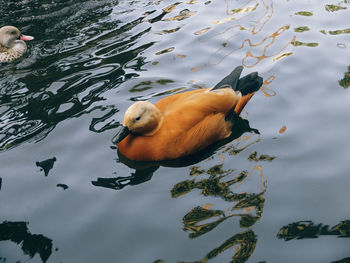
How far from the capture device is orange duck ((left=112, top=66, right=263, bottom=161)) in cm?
456

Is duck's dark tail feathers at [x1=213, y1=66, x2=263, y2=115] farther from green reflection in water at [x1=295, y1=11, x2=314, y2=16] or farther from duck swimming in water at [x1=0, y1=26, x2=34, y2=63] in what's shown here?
duck swimming in water at [x1=0, y1=26, x2=34, y2=63]

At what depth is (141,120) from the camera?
179 inches

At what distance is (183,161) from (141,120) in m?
0.61

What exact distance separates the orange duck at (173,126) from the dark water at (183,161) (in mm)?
171

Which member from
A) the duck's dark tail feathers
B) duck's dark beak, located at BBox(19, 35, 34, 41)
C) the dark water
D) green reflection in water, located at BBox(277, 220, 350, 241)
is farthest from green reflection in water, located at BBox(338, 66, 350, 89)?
duck's dark beak, located at BBox(19, 35, 34, 41)

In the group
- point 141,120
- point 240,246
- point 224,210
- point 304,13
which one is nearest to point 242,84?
point 141,120

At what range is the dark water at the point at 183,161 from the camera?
3.71 m

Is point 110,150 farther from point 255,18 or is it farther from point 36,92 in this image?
point 255,18

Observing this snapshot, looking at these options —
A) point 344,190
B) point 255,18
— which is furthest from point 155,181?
point 255,18

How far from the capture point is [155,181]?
4.45 meters

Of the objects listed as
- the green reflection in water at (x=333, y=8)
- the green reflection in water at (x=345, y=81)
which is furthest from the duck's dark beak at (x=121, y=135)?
the green reflection in water at (x=333, y=8)

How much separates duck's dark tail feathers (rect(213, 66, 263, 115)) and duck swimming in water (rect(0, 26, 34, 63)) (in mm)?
3928

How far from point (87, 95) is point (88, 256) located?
111 inches

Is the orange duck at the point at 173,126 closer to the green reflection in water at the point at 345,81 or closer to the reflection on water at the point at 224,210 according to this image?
→ the reflection on water at the point at 224,210
